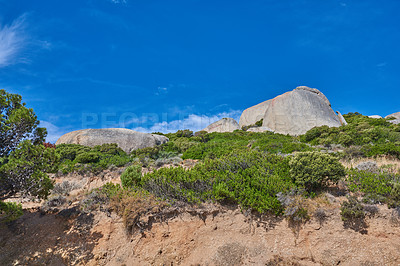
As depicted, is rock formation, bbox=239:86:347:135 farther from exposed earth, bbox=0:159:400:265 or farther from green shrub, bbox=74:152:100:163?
exposed earth, bbox=0:159:400:265

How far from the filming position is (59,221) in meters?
7.12

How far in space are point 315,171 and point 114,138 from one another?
61.3 feet

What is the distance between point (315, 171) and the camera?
6449 millimetres

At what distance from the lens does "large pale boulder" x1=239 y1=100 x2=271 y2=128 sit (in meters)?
38.3

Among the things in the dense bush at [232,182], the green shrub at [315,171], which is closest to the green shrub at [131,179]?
the dense bush at [232,182]

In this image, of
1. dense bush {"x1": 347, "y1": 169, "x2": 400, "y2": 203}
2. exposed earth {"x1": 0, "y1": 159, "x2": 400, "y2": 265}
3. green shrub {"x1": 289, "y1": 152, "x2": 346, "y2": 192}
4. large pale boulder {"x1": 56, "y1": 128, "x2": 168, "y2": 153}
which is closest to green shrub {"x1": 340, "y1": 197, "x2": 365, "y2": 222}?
exposed earth {"x1": 0, "y1": 159, "x2": 400, "y2": 265}

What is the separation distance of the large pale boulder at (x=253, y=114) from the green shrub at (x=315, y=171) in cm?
3172

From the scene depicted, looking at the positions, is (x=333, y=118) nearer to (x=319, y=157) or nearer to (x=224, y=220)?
(x=319, y=157)

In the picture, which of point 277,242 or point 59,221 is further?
point 59,221

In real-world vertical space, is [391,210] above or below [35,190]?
below

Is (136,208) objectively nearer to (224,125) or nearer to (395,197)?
(395,197)

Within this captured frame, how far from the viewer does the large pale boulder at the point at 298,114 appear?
25.7m

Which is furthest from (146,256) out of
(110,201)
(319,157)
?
(319,157)

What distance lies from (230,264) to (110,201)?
13.9 feet
